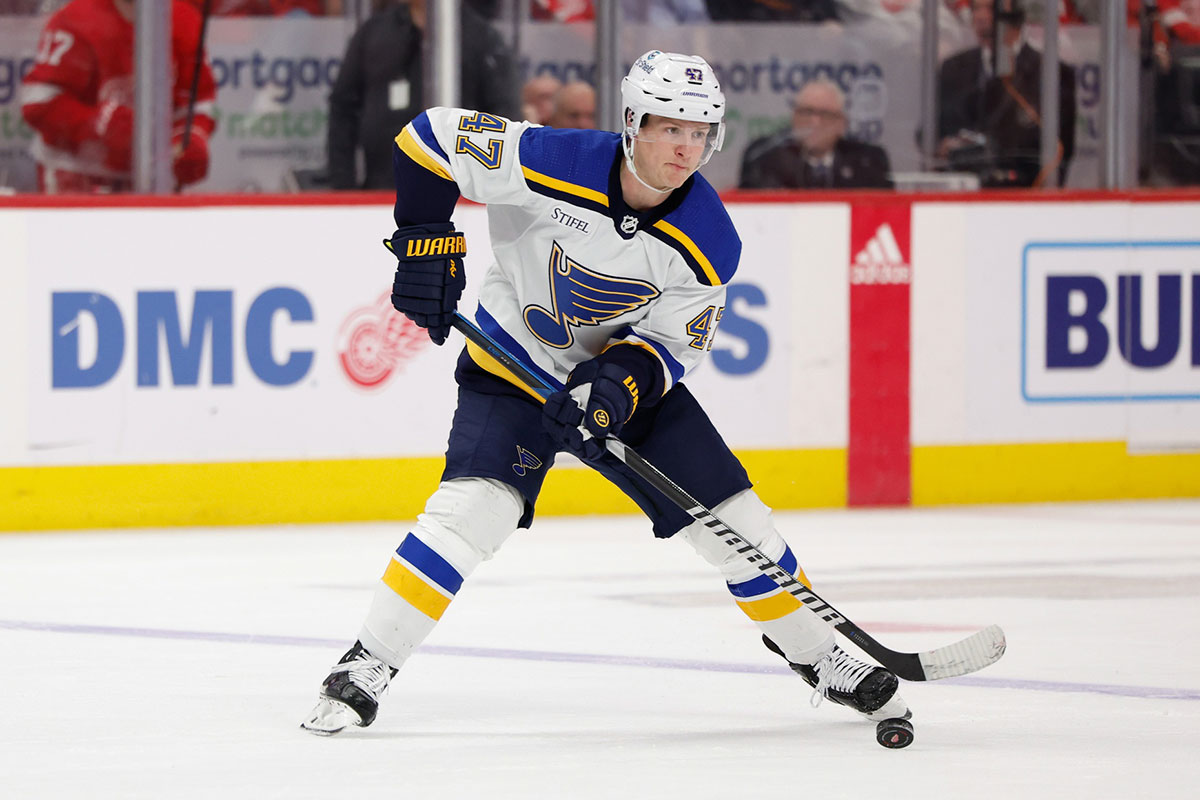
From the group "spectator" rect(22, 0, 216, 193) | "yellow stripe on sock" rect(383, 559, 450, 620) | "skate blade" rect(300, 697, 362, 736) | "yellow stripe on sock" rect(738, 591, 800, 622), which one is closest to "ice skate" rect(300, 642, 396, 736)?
"skate blade" rect(300, 697, 362, 736)

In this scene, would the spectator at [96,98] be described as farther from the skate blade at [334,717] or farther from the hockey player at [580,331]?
the skate blade at [334,717]

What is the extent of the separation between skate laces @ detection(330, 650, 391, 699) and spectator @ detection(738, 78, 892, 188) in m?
3.76

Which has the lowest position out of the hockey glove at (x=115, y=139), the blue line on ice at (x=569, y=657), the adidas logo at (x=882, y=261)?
the blue line on ice at (x=569, y=657)

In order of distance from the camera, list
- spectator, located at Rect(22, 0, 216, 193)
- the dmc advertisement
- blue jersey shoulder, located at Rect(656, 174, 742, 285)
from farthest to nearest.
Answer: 1. spectator, located at Rect(22, 0, 216, 193)
2. the dmc advertisement
3. blue jersey shoulder, located at Rect(656, 174, 742, 285)

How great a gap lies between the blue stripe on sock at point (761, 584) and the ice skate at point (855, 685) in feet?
0.44

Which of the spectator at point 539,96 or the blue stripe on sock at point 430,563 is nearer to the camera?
the blue stripe on sock at point 430,563

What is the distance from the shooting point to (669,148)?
3.17m

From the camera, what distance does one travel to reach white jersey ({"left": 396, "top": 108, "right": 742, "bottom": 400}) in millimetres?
3258

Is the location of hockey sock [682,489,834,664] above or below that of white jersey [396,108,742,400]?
below

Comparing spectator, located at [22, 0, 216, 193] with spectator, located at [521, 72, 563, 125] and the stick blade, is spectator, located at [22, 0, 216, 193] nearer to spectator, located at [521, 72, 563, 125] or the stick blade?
spectator, located at [521, 72, 563, 125]

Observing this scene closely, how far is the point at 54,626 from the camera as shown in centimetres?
427

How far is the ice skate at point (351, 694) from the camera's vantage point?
317 centimetres

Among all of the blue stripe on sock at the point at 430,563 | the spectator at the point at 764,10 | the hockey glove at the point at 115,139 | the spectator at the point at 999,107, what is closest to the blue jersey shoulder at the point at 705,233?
the blue stripe on sock at the point at 430,563

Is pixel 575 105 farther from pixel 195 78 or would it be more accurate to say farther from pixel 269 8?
pixel 195 78
